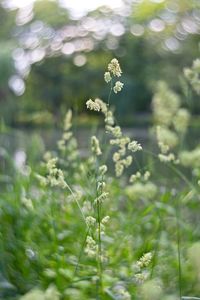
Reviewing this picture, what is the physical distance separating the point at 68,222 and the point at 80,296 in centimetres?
47

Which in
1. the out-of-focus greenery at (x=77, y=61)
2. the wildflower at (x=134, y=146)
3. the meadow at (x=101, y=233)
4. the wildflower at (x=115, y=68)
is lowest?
the meadow at (x=101, y=233)

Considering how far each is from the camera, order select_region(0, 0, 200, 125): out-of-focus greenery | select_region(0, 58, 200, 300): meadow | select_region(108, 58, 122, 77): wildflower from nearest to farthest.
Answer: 1. select_region(108, 58, 122, 77): wildflower
2. select_region(0, 58, 200, 300): meadow
3. select_region(0, 0, 200, 125): out-of-focus greenery

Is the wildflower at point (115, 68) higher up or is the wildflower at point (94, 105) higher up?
the wildflower at point (115, 68)

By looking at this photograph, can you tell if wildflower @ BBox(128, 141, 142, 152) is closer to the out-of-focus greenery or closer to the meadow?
the meadow

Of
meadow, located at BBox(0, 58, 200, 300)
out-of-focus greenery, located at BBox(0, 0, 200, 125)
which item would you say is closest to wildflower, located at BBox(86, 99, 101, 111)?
meadow, located at BBox(0, 58, 200, 300)

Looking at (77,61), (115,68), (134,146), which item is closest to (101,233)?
(134,146)

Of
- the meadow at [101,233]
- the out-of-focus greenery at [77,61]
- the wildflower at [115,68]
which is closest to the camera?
the wildflower at [115,68]

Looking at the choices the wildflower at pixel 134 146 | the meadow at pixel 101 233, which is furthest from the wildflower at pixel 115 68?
A: the wildflower at pixel 134 146

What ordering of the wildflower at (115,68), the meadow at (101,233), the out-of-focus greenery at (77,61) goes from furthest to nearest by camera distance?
1. the out-of-focus greenery at (77,61)
2. the meadow at (101,233)
3. the wildflower at (115,68)

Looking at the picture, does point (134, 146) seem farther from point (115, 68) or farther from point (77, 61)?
point (77, 61)

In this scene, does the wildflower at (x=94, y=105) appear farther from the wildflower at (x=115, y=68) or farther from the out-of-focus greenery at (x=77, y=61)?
the out-of-focus greenery at (x=77, y=61)

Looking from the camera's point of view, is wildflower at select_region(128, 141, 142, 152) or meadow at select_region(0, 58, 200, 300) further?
meadow at select_region(0, 58, 200, 300)

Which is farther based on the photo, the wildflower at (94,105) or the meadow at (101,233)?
the meadow at (101,233)

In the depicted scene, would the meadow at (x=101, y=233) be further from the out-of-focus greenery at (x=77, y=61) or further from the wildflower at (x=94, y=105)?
the out-of-focus greenery at (x=77, y=61)
